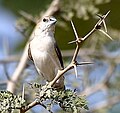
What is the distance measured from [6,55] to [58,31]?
4.74ft

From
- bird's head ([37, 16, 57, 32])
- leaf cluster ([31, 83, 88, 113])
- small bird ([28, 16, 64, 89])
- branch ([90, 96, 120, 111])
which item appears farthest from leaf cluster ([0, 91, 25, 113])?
branch ([90, 96, 120, 111])

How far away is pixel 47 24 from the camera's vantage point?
10.6ft

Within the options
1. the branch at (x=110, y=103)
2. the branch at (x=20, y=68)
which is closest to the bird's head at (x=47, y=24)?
the branch at (x=20, y=68)

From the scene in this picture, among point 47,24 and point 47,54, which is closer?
point 47,54

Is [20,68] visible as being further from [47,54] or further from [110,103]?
[110,103]

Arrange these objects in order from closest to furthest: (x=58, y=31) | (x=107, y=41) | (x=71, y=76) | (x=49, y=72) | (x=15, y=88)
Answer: (x=49, y=72) → (x=15, y=88) → (x=71, y=76) → (x=107, y=41) → (x=58, y=31)

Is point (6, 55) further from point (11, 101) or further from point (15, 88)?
point (11, 101)

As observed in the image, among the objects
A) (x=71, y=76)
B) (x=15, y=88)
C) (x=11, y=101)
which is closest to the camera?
(x=11, y=101)

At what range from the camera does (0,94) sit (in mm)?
1985

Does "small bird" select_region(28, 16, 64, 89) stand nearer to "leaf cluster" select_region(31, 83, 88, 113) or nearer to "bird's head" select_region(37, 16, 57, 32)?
"bird's head" select_region(37, 16, 57, 32)

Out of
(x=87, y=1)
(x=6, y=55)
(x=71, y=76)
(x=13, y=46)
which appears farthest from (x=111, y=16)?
(x=13, y=46)

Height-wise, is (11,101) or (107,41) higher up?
(107,41)

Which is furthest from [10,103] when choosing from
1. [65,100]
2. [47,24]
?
[47,24]

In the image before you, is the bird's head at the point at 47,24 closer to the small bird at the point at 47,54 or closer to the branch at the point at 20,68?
the small bird at the point at 47,54
